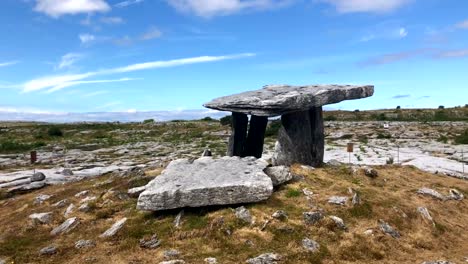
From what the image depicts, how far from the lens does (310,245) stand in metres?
16.0

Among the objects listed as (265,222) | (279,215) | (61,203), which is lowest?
(61,203)

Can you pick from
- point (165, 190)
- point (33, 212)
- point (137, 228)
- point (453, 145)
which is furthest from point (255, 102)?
point (453, 145)

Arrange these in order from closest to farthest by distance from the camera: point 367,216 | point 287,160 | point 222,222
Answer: point 222,222
point 367,216
point 287,160

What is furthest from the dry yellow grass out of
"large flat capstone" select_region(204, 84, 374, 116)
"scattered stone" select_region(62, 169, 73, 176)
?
"scattered stone" select_region(62, 169, 73, 176)

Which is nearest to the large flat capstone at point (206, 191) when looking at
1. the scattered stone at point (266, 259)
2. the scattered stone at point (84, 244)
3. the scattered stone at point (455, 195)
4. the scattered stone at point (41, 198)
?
the scattered stone at point (84, 244)

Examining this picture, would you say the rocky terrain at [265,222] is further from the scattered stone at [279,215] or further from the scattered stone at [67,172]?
the scattered stone at [67,172]

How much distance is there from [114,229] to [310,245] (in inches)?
300

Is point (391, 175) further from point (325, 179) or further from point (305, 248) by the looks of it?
point (305, 248)

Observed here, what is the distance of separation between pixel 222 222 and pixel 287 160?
26.0 ft

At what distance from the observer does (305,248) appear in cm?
1581

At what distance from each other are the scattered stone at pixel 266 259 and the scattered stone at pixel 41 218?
10.3m

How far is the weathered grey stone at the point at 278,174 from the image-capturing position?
20306 mm

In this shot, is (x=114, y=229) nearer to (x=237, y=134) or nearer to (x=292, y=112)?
(x=292, y=112)

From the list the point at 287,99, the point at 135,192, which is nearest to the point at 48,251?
the point at 135,192
